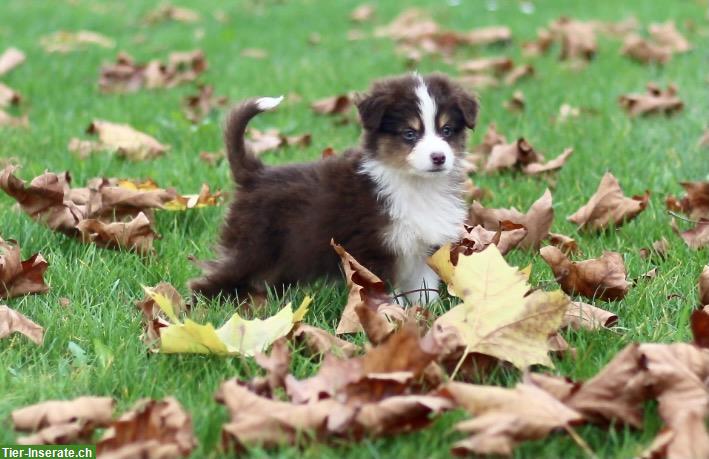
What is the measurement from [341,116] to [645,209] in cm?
291

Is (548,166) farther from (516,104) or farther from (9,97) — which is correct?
(9,97)

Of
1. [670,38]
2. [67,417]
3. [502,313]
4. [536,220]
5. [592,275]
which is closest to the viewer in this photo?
[67,417]

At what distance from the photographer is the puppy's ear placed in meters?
4.39

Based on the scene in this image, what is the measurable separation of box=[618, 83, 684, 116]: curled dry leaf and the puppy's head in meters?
3.04

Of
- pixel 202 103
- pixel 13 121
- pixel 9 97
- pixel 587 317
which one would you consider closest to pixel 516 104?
pixel 202 103

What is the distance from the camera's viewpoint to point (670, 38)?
9352 millimetres

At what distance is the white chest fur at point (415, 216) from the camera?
4199mm

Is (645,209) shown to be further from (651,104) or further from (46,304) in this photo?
(46,304)

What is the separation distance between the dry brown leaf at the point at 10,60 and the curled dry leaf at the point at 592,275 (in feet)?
21.1

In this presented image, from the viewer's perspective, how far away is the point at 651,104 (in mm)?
7016

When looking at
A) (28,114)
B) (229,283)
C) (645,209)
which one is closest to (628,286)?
(645,209)

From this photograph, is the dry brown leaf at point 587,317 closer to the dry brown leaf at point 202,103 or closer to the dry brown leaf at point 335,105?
the dry brown leaf at point 335,105

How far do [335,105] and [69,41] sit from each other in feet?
13.4

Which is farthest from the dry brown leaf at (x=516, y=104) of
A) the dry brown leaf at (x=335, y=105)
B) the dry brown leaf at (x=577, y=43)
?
the dry brown leaf at (x=577, y=43)
